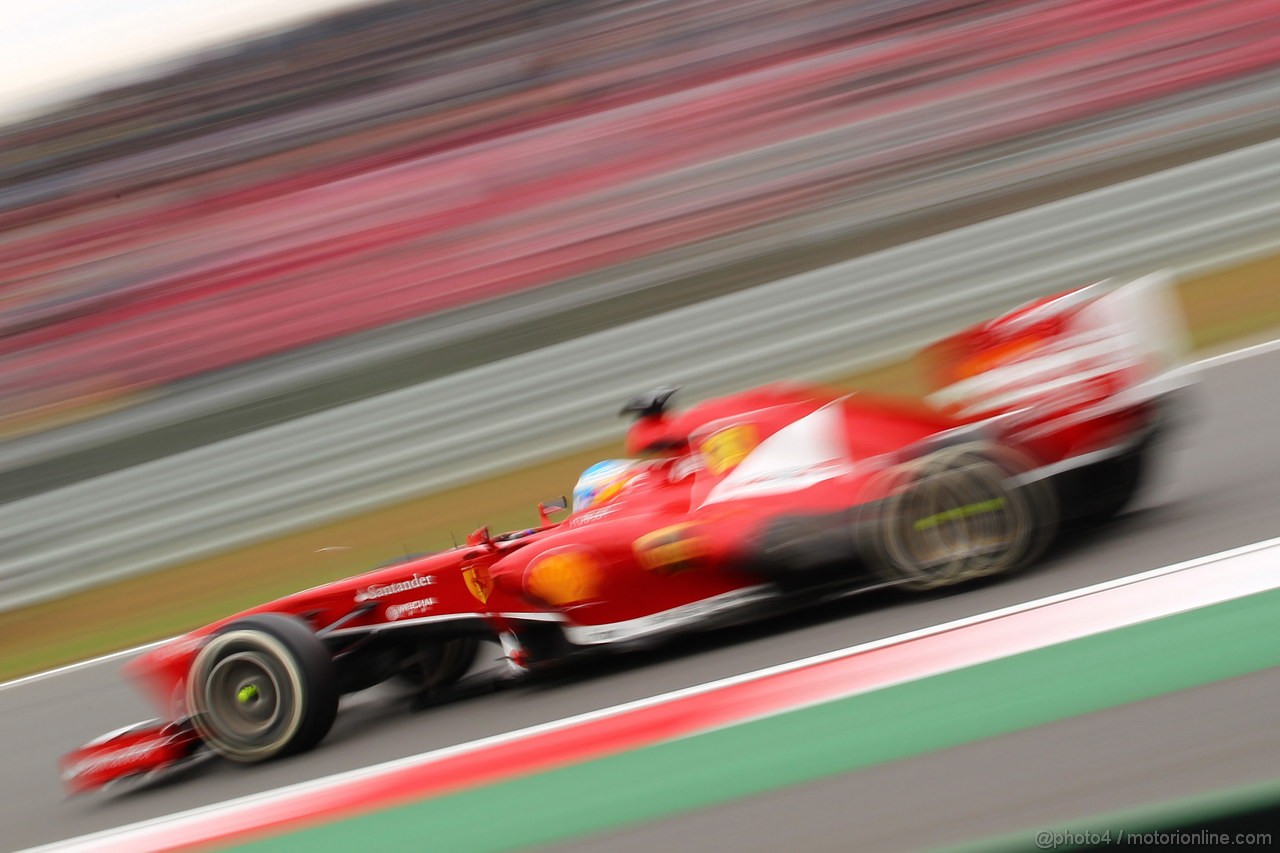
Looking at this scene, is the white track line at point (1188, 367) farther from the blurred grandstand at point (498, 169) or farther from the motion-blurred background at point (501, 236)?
the blurred grandstand at point (498, 169)

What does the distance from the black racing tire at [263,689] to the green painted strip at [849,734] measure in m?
1.16

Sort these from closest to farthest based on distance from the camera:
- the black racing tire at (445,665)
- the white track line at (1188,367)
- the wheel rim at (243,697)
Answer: the wheel rim at (243,697) < the black racing tire at (445,665) < the white track line at (1188,367)

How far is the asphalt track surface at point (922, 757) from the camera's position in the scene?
2.67 meters

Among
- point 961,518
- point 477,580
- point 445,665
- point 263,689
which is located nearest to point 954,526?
point 961,518

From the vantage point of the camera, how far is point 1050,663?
3.09m

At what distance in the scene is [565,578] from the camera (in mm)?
4352

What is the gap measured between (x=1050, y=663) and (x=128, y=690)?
4.85 m

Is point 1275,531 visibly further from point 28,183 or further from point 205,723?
point 28,183

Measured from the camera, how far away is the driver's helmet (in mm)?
4691

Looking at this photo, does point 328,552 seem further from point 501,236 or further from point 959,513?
point 501,236

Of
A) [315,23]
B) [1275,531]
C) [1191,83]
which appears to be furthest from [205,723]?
[315,23]

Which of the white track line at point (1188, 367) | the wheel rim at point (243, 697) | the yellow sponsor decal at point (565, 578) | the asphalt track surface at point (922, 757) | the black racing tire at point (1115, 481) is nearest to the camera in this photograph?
the asphalt track surface at point (922, 757)

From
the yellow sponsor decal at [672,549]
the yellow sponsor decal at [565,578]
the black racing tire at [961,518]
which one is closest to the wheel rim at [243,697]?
the yellow sponsor decal at [565,578]

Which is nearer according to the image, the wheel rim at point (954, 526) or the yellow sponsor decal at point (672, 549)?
the wheel rim at point (954, 526)
